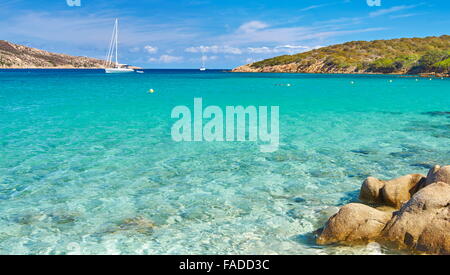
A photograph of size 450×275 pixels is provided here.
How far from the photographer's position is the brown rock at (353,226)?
30.0 feet

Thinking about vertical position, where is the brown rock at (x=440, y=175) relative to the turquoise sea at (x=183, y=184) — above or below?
above

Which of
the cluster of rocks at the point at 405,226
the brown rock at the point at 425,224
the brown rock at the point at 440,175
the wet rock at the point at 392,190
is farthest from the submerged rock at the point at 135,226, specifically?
the brown rock at the point at 440,175

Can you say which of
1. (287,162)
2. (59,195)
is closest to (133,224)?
(59,195)

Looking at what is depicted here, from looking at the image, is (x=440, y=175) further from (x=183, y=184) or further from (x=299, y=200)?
(x=183, y=184)

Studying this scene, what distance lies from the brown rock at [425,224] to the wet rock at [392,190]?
203 cm

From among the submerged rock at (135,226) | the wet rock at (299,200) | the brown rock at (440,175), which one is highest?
the brown rock at (440,175)

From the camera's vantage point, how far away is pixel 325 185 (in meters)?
14.2

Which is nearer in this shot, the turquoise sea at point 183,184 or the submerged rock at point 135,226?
the turquoise sea at point 183,184

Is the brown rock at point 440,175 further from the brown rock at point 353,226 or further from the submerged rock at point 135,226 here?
the submerged rock at point 135,226

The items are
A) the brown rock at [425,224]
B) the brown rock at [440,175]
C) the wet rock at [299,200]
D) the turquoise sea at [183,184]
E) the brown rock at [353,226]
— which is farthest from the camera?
the wet rock at [299,200]

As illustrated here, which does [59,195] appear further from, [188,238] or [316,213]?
[316,213]

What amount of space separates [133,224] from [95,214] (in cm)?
157
